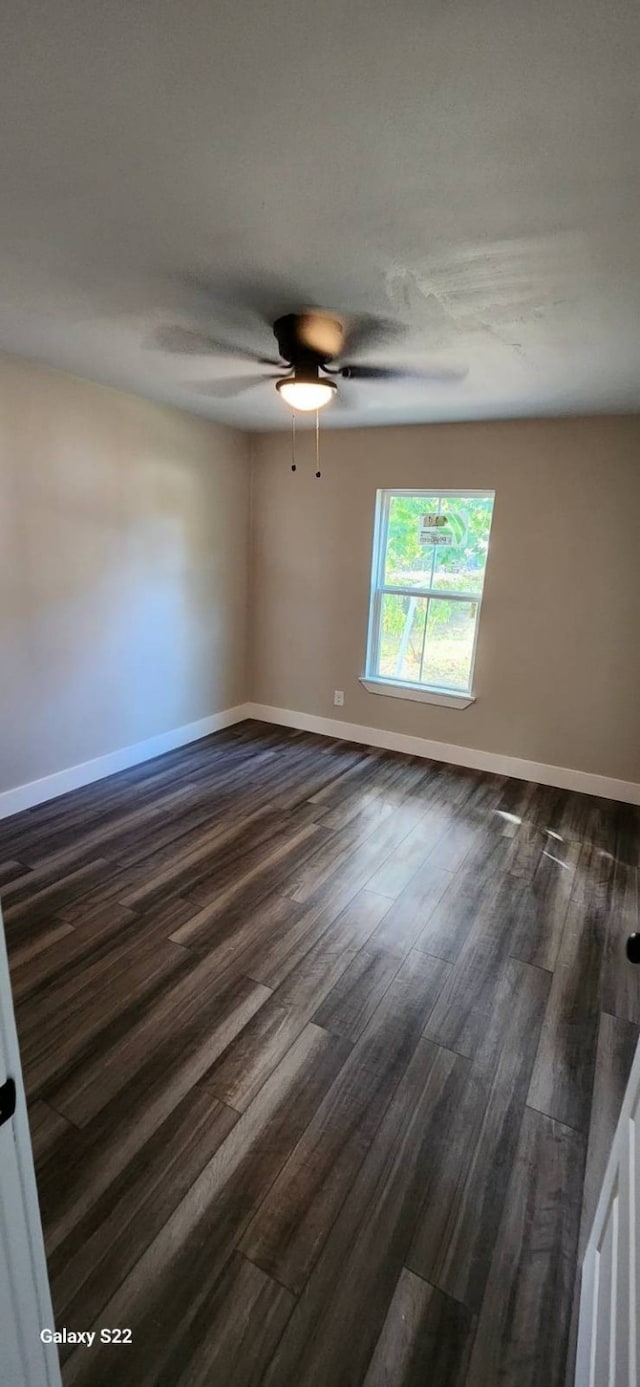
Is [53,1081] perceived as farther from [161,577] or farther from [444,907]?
[161,577]

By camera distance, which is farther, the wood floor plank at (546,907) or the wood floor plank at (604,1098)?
the wood floor plank at (546,907)

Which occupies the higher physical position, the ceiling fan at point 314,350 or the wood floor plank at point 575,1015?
the ceiling fan at point 314,350

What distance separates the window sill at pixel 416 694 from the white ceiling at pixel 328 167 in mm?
2335

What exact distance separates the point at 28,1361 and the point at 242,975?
1.32 m

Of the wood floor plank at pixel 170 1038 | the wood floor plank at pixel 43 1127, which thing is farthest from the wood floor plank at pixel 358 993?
the wood floor plank at pixel 43 1127

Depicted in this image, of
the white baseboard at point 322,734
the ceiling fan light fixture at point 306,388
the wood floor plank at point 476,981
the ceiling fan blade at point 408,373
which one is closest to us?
the wood floor plank at point 476,981

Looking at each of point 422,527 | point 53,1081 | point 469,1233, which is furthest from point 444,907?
point 422,527

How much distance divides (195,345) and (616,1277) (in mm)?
3069

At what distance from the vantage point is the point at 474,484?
3.76 metres

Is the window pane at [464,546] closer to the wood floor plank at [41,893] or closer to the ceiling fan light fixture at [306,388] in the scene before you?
the ceiling fan light fixture at [306,388]

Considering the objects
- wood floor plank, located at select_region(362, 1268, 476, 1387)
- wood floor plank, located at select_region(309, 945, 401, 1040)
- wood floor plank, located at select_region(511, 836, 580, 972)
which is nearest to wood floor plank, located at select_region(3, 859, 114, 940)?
wood floor plank, located at select_region(309, 945, 401, 1040)

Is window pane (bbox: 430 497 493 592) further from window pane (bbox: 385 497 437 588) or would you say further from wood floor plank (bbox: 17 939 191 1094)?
wood floor plank (bbox: 17 939 191 1094)

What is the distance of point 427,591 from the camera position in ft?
13.6

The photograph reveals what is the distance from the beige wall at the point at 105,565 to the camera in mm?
3012
